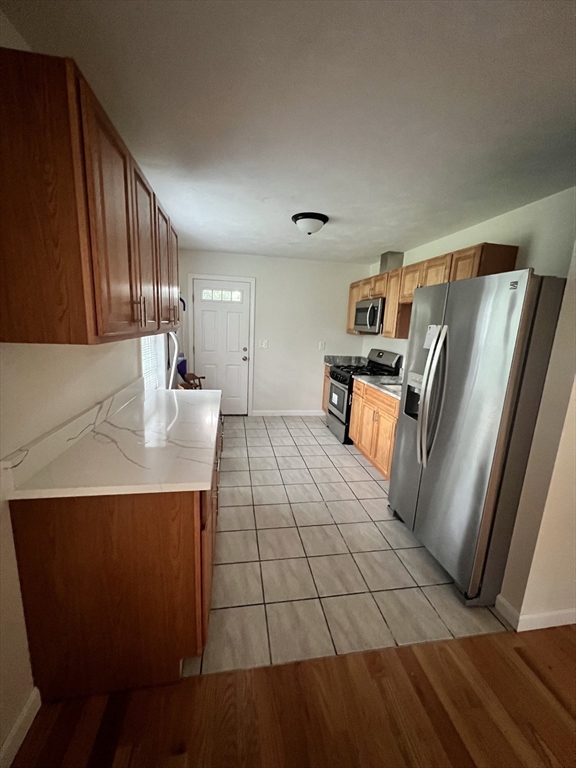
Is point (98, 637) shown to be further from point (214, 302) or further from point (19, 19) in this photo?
point (214, 302)

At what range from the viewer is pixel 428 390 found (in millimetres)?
1958

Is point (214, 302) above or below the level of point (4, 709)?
above

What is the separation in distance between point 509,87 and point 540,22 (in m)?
0.27

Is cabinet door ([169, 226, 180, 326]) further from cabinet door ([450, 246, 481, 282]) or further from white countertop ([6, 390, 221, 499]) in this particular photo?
cabinet door ([450, 246, 481, 282])

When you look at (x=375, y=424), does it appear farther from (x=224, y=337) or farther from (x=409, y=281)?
(x=224, y=337)

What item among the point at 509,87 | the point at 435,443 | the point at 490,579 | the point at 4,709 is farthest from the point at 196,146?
the point at 490,579

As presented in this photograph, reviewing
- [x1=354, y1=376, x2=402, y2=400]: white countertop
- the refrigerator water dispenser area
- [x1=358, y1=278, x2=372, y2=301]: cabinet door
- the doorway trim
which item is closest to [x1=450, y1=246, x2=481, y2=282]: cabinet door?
the refrigerator water dispenser area

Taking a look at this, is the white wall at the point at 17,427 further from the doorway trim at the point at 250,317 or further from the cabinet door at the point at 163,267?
the doorway trim at the point at 250,317

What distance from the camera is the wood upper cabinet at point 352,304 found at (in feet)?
14.9

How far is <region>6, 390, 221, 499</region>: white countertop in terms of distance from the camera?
111 cm

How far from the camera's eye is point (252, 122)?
1.48 m

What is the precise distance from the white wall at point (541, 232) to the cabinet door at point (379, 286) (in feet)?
3.45

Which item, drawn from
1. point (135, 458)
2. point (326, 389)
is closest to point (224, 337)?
point (326, 389)

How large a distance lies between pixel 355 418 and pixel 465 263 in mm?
1995
